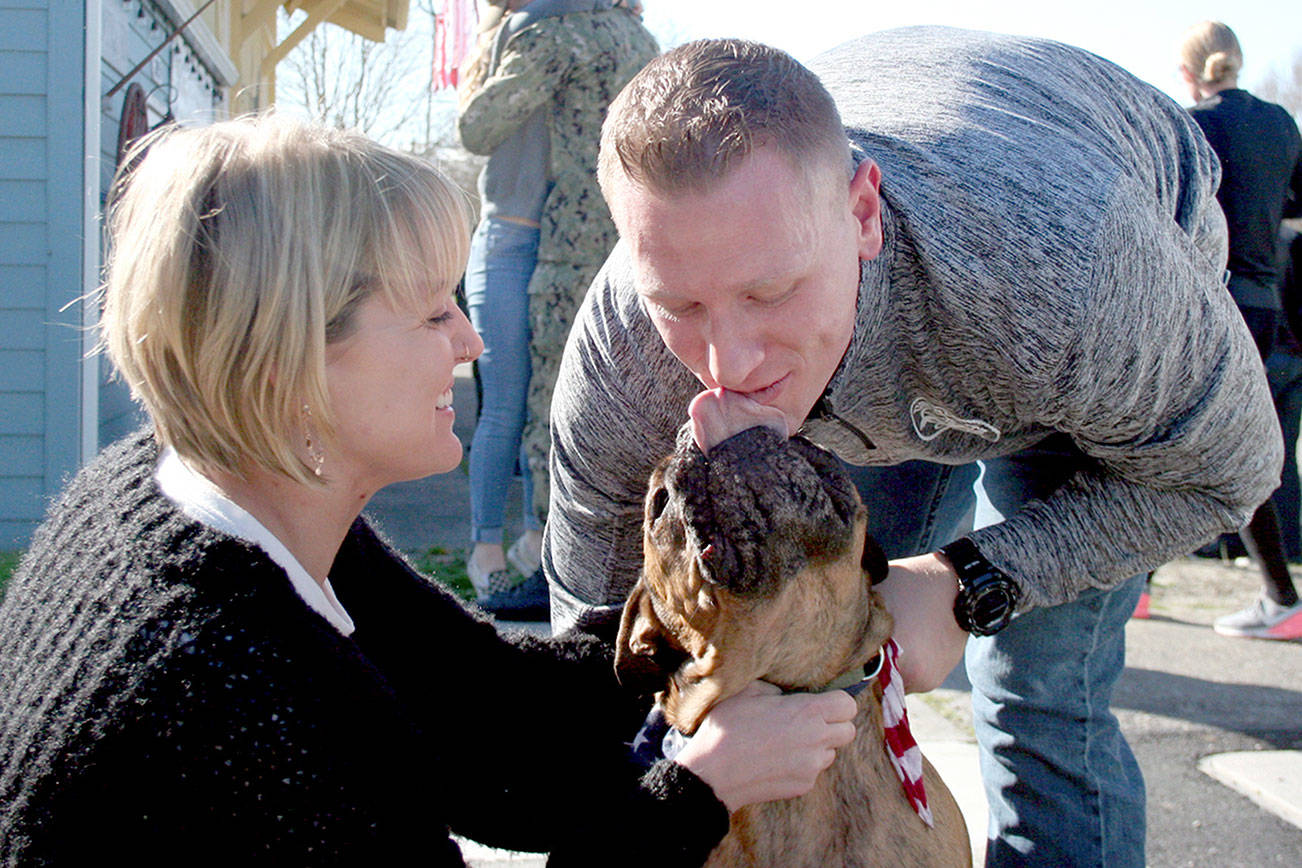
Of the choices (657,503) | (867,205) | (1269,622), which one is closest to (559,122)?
(867,205)

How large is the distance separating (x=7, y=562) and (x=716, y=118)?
4817mm

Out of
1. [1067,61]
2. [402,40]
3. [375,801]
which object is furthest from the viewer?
[402,40]

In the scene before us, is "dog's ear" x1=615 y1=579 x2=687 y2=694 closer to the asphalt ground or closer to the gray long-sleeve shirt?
the gray long-sleeve shirt

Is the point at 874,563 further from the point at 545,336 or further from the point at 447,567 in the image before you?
the point at 447,567

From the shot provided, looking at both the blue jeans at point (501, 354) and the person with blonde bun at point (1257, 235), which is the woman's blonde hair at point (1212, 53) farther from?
the blue jeans at point (501, 354)

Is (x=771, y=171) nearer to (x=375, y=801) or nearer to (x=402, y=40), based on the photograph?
(x=375, y=801)

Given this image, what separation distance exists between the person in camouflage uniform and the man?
204cm

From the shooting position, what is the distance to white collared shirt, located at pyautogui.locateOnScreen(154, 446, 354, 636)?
1710mm

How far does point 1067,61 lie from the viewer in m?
2.62

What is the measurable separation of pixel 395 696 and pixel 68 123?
5480 millimetres

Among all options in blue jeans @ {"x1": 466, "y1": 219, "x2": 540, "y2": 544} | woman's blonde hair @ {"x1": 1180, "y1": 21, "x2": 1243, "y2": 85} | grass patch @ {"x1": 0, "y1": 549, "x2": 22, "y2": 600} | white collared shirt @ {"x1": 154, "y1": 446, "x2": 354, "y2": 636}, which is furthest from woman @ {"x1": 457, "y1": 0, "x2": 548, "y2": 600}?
woman's blonde hair @ {"x1": 1180, "y1": 21, "x2": 1243, "y2": 85}

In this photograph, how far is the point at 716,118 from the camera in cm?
188

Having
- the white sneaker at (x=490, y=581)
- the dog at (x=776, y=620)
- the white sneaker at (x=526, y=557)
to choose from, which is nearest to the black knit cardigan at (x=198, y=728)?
the dog at (x=776, y=620)

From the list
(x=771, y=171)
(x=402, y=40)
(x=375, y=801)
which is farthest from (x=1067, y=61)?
(x=402, y=40)
